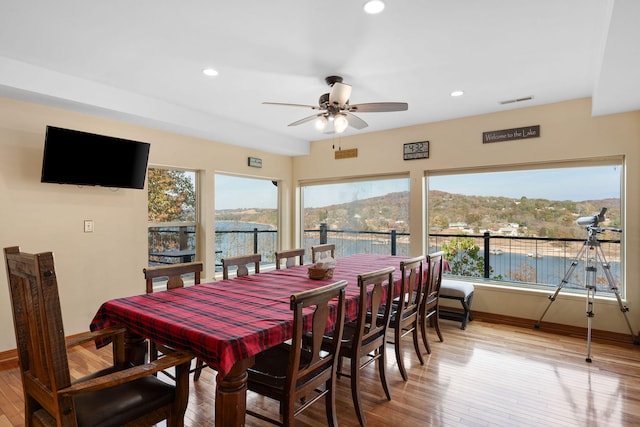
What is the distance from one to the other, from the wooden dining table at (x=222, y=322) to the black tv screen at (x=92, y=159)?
5.68 feet

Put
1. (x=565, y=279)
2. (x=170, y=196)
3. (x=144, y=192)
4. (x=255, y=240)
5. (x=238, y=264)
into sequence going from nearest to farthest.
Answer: (x=238, y=264)
(x=565, y=279)
(x=144, y=192)
(x=170, y=196)
(x=255, y=240)

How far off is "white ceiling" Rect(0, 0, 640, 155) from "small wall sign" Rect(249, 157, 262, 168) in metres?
1.38

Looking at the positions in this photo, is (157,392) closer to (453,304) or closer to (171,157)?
(171,157)

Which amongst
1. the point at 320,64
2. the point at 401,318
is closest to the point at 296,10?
the point at 320,64

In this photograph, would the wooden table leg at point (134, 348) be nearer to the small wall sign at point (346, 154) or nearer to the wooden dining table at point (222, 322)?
the wooden dining table at point (222, 322)

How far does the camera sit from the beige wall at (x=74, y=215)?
9.81ft

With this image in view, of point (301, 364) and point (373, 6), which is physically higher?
point (373, 6)

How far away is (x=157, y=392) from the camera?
158 cm

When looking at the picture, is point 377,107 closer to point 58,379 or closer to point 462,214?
point 462,214

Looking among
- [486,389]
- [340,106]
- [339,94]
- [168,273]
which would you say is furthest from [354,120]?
[486,389]

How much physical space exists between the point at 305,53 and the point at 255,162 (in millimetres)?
2889

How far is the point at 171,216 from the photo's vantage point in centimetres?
433

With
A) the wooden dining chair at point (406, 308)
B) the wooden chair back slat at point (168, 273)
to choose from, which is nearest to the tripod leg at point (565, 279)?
the wooden dining chair at point (406, 308)

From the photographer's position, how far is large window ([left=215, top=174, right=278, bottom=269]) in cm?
490
